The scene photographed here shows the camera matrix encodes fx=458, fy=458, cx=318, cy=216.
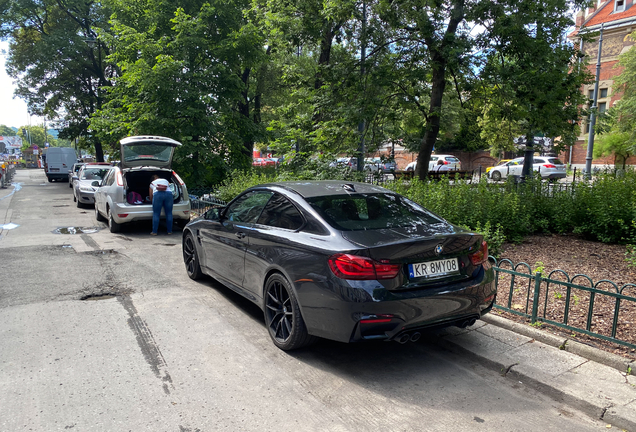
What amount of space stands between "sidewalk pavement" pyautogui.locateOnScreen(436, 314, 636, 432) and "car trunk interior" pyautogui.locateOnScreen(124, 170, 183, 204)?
840cm

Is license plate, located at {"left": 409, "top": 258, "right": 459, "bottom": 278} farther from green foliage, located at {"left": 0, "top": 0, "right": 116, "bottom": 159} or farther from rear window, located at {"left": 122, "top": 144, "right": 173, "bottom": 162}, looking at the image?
green foliage, located at {"left": 0, "top": 0, "right": 116, "bottom": 159}

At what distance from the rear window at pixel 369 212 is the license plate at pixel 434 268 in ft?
1.60

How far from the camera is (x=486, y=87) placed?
1179cm

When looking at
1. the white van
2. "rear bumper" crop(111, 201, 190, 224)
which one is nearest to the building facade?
"rear bumper" crop(111, 201, 190, 224)

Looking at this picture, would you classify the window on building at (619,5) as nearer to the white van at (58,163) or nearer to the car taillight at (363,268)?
the white van at (58,163)

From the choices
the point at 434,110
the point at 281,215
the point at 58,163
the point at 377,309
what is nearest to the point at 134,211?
the point at 281,215

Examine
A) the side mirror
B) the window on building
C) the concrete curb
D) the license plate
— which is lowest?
the concrete curb

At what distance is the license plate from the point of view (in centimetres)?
370

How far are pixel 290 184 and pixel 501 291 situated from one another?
2.92 m

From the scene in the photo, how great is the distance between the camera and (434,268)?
3809 mm

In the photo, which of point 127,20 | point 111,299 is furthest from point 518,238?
point 127,20

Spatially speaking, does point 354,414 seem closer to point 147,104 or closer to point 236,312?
point 236,312

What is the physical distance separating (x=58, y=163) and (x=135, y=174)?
2676cm

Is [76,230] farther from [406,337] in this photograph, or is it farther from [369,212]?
[406,337]
